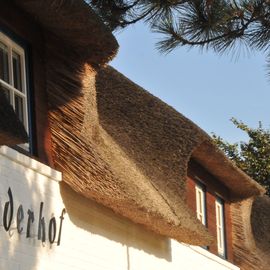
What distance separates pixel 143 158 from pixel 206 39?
550 cm

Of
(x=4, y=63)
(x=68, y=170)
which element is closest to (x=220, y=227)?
(x=68, y=170)

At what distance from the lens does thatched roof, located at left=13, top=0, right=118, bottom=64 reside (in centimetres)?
1017

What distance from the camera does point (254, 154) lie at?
3167 centimetres

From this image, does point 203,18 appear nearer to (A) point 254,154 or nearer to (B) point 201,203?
(B) point 201,203

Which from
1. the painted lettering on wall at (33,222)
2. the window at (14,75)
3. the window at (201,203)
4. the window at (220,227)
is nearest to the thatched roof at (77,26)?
the window at (14,75)

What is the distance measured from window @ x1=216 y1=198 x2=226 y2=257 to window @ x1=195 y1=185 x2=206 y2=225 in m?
0.82

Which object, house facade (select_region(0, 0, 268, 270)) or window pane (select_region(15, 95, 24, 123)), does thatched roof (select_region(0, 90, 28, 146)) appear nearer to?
house facade (select_region(0, 0, 268, 270))

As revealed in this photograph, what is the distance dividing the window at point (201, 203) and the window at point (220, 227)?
82 cm

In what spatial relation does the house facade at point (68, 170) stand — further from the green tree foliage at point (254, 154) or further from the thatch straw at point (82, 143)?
the green tree foliage at point (254, 154)

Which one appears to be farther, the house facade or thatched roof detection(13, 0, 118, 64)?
thatched roof detection(13, 0, 118, 64)

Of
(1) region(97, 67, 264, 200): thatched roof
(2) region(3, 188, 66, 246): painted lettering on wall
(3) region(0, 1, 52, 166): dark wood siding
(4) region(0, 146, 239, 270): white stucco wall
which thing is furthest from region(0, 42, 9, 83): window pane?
(1) region(97, 67, 264, 200): thatched roof

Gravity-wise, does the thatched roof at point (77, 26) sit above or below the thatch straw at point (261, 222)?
below

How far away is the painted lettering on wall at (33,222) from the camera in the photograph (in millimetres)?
9516

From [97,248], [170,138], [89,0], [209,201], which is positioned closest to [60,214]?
[97,248]
